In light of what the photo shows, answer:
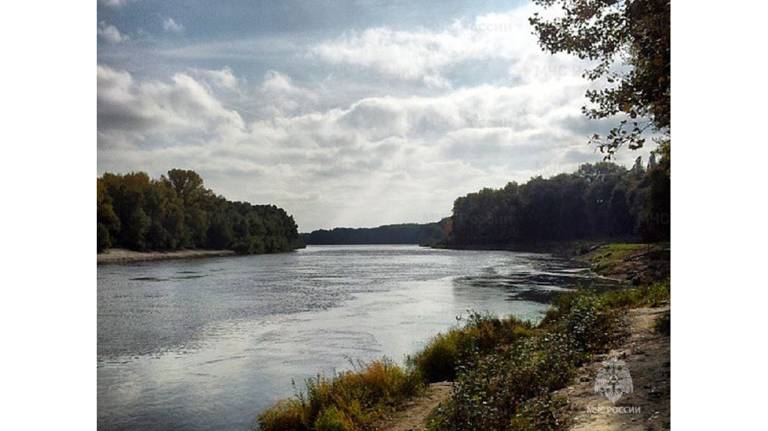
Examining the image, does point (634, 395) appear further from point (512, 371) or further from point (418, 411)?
point (418, 411)

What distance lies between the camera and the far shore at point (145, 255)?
14.2 ft

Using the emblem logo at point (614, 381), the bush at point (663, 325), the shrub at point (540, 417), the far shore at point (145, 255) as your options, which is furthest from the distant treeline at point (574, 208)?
the far shore at point (145, 255)

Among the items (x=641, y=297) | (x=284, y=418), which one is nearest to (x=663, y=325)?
(x=641, y=297)

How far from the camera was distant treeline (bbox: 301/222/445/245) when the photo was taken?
437 centimetres

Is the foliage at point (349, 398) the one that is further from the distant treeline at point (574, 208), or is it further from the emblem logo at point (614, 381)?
the emblem logo at point (614, 381)

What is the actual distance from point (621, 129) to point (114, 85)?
306 centimetres

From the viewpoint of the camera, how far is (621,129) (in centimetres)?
387

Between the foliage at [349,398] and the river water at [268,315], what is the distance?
8 centimetres

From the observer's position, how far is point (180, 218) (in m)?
4.49

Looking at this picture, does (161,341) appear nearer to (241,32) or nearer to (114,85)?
(114,85)

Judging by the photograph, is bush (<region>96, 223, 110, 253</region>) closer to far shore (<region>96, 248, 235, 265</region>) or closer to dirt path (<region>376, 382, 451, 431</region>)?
far shore (<region>96, 248, 235, 265</region>)

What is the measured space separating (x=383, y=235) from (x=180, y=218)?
1360 mm

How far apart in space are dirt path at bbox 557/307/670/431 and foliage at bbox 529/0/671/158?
1119mm
